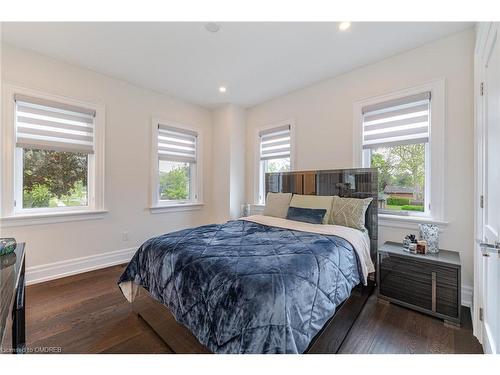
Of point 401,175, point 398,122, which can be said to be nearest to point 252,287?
point 401,175

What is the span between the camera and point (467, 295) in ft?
6.82

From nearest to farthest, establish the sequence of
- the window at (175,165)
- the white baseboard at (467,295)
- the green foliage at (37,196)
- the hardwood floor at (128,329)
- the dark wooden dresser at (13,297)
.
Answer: the dark wooden dresser at (13,297) → the hardwood floor at (128,329) → the white baseboard at (467,295) → the green foliage at (37,196) → the window at (175,165)

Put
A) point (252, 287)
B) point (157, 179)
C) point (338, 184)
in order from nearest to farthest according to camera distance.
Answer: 1. point (252, 287)
2. point (338, 184)
3. point (157, 179)

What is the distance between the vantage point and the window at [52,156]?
2537mm

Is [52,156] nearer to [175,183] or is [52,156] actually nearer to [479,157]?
[175,183]

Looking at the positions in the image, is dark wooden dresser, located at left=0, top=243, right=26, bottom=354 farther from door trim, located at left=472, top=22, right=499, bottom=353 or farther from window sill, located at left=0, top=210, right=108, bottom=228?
door trim, located at left=472, top=22, right=499, bottom=353

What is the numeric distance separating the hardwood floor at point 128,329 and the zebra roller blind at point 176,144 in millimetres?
2258

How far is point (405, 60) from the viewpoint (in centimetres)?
252

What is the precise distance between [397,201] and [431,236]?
56 centimetres

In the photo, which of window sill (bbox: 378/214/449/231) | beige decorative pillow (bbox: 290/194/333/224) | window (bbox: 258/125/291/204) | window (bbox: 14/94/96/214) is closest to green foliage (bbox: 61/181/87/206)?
window (bbox: 14/94/96/214)

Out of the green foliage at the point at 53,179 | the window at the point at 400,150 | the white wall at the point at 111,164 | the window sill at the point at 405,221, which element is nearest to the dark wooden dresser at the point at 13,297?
the white wall at the point at 111,164

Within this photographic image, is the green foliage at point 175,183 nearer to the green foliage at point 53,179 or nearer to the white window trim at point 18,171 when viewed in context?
the white window trim at point 18,171

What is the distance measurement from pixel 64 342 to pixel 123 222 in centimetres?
187
